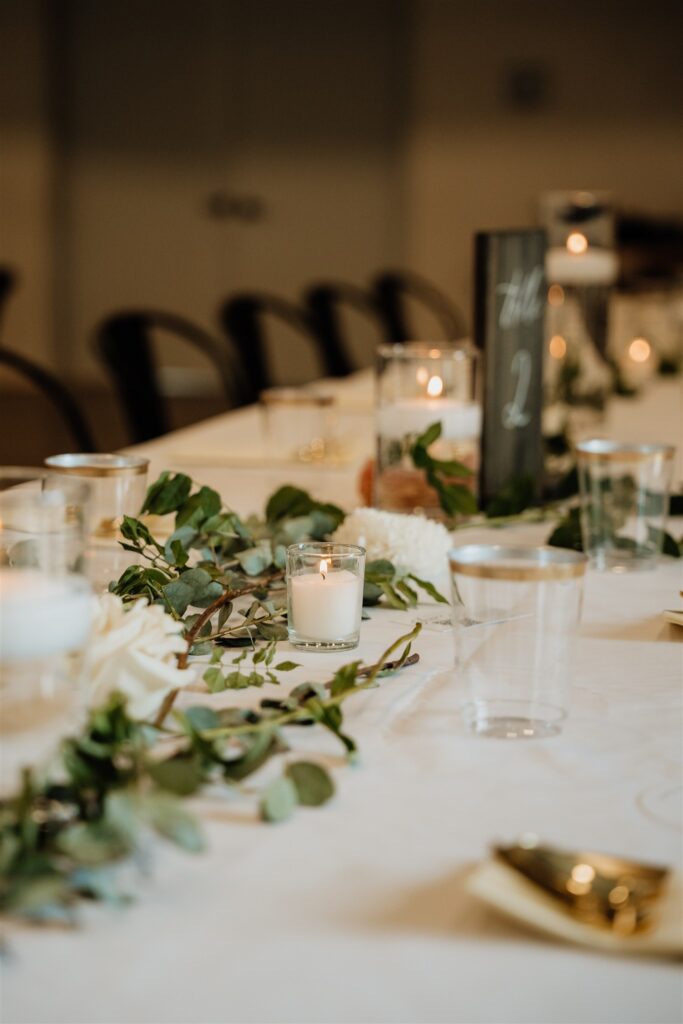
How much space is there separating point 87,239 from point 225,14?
5.52 feet

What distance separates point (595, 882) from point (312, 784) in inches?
6.5

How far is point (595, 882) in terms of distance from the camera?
1.82 ft

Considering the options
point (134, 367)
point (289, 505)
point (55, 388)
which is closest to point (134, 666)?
point (289, 505)

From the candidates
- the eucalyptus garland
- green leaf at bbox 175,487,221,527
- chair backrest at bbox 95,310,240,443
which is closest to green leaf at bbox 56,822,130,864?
the eucalyptus garland

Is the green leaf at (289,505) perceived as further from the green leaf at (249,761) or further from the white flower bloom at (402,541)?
the green leaf at (249,761)

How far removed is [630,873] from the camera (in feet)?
1.85

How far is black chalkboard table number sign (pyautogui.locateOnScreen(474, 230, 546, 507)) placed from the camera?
1658mm

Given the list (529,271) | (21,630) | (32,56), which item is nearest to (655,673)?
(21,630)

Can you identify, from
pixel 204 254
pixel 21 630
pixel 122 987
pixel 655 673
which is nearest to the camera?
pixel 122 987

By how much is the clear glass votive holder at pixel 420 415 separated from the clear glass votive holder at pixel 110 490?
38cm

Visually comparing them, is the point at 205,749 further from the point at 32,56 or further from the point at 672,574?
the point at 32,56

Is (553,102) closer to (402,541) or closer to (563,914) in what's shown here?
(402,541)

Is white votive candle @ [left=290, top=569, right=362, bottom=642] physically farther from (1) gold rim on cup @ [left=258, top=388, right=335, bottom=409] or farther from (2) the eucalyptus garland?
(1) gold rim on cup @ [left=258, top=388, right=335, bottom=409]

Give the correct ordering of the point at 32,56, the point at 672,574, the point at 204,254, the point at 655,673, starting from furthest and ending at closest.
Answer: the point at 204,254, the point at 32,56, the point at 672,574, the point at 655,673
